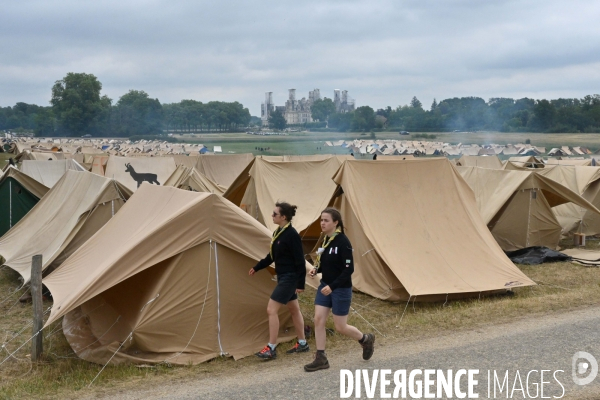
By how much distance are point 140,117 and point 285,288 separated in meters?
105

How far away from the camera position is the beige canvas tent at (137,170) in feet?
68.9

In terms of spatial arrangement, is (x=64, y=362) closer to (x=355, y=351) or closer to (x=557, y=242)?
(x=355, y=351)

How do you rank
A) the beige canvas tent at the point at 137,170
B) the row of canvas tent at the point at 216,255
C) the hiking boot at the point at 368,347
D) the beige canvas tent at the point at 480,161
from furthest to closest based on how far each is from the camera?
the beige canvas tent at the point at 480,161 < the beige canvas tent at the point at 137,170 < the row of canvas tent at the point at 216,255 < the hiking boot at the point at 368,347

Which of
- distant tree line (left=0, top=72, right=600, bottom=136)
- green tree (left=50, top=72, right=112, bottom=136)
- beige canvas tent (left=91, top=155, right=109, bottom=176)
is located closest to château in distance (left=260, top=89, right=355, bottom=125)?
distant tree line (left=0, top=72, right=600, bottom=136)

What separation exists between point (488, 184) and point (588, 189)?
362 centimetres

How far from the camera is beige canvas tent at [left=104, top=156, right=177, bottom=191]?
21016 mm

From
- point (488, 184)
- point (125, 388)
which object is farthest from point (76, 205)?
point (488, 184)

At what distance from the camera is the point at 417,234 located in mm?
9469

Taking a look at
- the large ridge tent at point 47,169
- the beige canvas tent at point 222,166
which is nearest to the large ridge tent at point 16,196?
the large ridge tent at point 47,169

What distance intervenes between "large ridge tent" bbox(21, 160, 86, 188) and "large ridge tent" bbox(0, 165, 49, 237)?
267 centimetres

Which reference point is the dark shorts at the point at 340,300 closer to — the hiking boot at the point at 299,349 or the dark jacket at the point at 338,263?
the dark jacket at the point at 338,263

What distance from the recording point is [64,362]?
20.5 feet

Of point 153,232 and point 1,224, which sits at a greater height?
point 153,232

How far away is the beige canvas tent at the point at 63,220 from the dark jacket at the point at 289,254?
4917 millimetres
